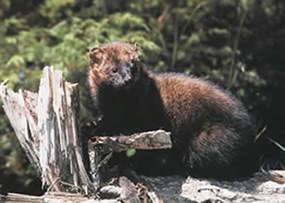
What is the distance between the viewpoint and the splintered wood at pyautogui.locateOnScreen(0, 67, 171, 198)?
5289 mm

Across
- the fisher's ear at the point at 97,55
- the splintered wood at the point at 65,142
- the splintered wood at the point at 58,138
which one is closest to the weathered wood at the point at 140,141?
the splintered wood at the point at 65,142

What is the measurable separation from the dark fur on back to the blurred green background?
212 cm

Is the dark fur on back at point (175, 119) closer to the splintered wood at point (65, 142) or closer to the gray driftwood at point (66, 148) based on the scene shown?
the gray driftwood at point (66, 148)

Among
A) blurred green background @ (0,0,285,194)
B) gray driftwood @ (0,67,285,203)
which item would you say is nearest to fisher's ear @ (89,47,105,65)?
gray driftwood @ (0,67,285,203)

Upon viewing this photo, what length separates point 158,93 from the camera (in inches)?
243

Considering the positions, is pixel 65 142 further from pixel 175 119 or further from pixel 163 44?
pixel 163 44

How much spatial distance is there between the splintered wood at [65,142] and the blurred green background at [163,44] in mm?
2931

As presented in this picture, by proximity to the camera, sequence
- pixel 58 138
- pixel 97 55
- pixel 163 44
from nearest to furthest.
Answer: pixel 58 138
pixel 97 55
pixel 163 44

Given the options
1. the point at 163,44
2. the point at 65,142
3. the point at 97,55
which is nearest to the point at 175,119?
the point at 97,55

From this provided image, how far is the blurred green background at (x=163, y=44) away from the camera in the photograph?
28.7ft

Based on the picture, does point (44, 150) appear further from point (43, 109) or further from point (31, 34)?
point (31, 34)

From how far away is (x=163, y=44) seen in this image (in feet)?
31.1

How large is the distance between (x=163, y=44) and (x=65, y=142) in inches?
170

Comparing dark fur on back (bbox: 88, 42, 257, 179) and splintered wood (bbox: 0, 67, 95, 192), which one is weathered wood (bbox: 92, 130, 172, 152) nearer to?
splintered wood (bbox: 0, 67, 95, 192)
